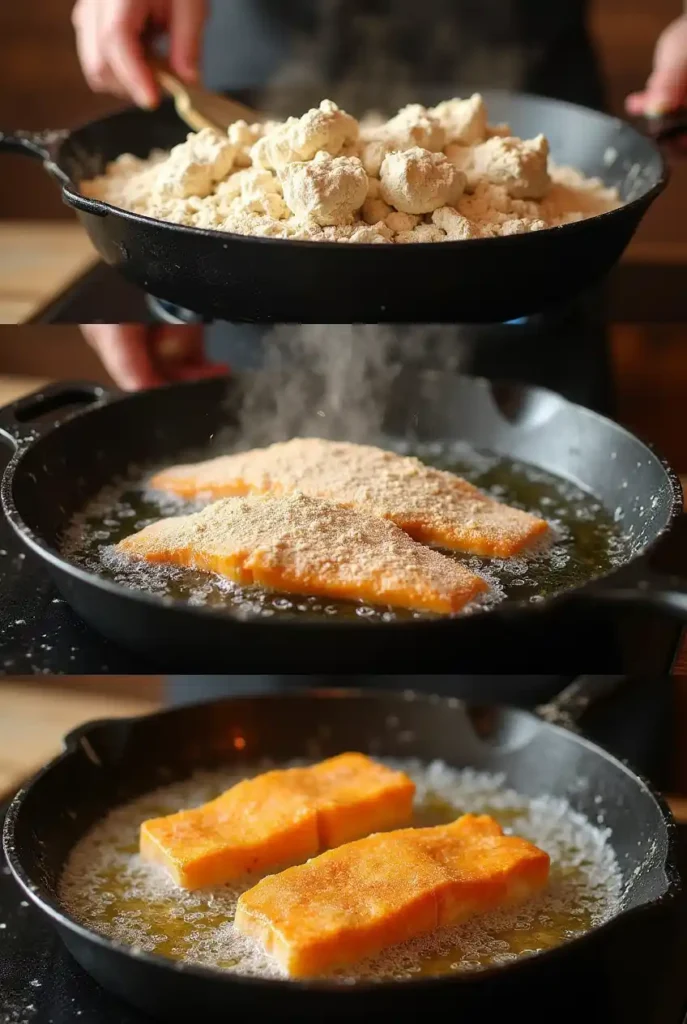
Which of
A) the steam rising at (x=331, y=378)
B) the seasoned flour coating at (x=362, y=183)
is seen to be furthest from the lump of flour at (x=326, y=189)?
the steam rising at (x=331, y=378)

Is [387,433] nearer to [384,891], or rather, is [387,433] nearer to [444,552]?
[444,552]

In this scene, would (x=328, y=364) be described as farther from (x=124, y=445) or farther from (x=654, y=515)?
(x=654, y=515)

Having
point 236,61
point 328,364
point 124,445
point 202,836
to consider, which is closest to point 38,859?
point 202,836

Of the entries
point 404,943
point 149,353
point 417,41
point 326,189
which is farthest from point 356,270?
point 417,41

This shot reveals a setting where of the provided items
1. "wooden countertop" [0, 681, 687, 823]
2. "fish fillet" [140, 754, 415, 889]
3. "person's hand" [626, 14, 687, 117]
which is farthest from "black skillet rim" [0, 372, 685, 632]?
"person's hand" [626, 14, 687, 117]

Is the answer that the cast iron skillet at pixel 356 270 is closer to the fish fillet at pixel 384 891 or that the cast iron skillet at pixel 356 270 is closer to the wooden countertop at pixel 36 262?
the wooden countertop at pixel 36 262

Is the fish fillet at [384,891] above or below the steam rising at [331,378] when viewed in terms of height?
below
